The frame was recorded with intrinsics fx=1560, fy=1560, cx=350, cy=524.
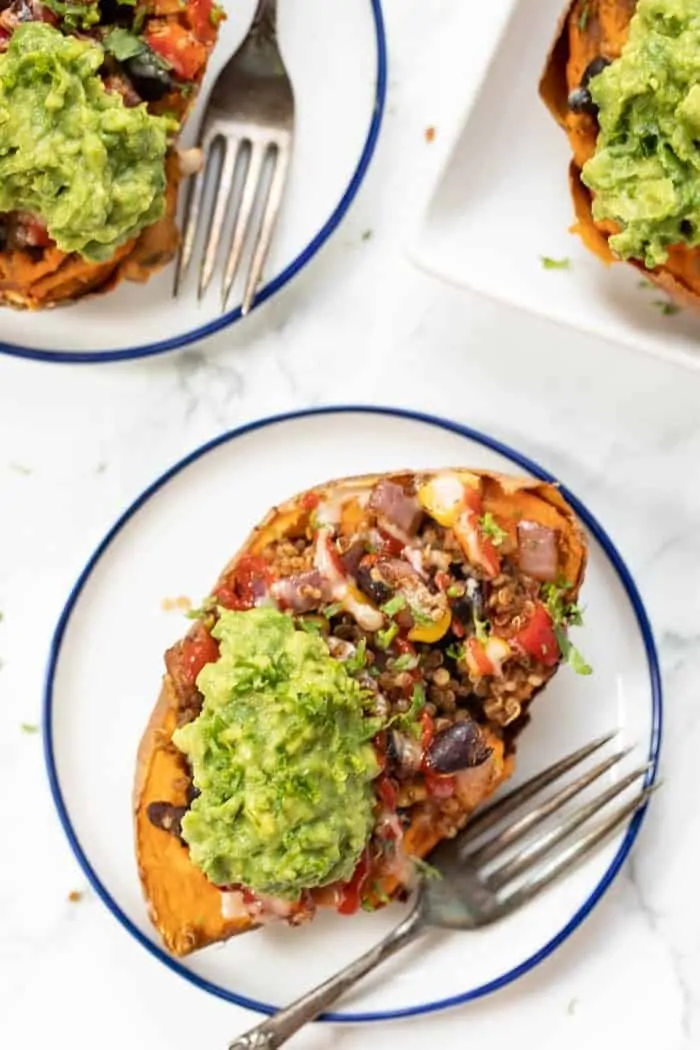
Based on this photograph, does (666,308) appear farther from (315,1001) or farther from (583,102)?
(315,1001)

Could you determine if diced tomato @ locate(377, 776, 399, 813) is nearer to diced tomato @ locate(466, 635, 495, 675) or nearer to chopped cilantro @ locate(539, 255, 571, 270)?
diced tomato @ locate(466, 635, 495, 675)

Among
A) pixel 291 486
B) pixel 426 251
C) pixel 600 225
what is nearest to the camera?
pixel 600 225

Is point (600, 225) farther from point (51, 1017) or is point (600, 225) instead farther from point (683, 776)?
point (51, 1017)

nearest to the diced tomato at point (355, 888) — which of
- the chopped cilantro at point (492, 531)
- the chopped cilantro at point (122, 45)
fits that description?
the chopped cilantro at point (492, 531)

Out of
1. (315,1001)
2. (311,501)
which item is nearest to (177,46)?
(311,501)

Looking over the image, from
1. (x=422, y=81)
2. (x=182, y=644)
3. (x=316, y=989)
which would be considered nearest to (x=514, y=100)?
(x=422, y=81)

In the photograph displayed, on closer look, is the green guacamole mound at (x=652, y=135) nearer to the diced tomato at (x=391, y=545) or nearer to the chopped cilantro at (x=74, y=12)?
the diced tomato at (x=391, y=545)

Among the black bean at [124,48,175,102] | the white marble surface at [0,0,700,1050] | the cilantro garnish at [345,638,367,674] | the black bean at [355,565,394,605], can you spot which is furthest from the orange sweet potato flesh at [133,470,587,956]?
the black bean at [124,48,175,102]
